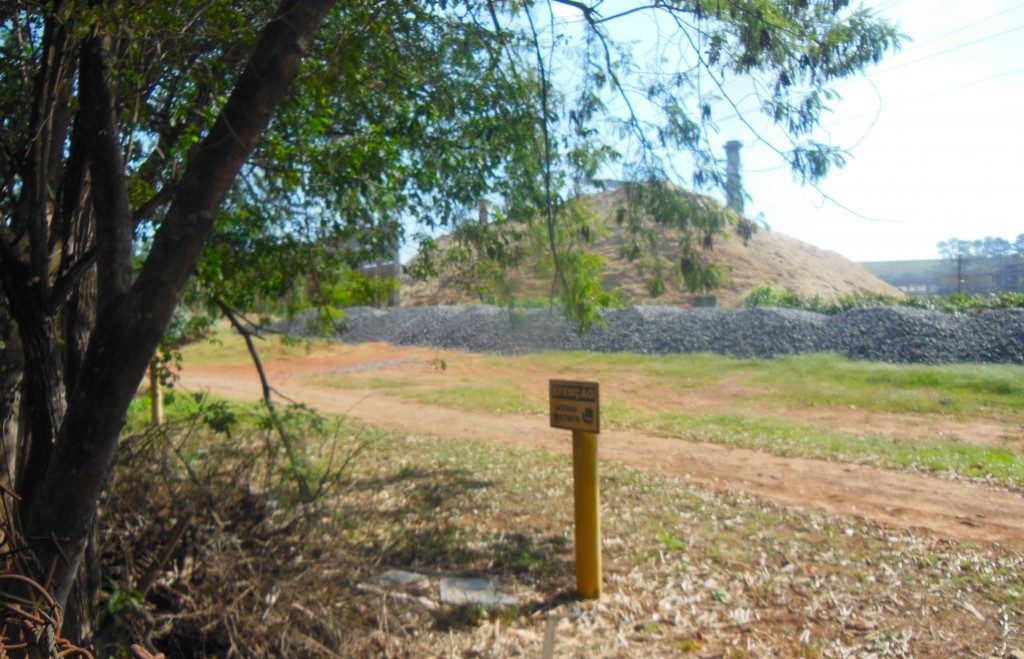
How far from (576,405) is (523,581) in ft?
4.93

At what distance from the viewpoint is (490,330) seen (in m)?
25.2

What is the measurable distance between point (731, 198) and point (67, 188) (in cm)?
547

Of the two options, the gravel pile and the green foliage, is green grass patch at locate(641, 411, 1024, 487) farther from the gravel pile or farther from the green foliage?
the green foliage

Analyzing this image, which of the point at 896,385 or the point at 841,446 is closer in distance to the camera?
the point at 841,446

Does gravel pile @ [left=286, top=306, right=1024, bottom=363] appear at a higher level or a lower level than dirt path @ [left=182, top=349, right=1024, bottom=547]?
higher

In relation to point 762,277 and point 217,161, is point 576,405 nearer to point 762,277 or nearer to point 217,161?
point 217,161

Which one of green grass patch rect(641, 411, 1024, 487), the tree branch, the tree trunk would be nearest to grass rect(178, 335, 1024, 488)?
green grass patch rect(641, 411, 1024, 487)

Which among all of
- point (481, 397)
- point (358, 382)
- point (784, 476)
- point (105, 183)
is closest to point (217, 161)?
point (105, 183)

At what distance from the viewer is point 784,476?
9.99 m

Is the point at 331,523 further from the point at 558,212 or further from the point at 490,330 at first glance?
the point at 490,330

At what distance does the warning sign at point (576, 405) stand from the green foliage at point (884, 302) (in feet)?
50.1

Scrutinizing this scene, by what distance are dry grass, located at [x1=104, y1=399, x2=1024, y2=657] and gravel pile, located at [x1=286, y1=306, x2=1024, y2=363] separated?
547 centimetres

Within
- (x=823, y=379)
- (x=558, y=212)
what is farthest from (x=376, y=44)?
(x=823, y=379)

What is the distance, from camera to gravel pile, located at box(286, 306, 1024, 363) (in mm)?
17484
